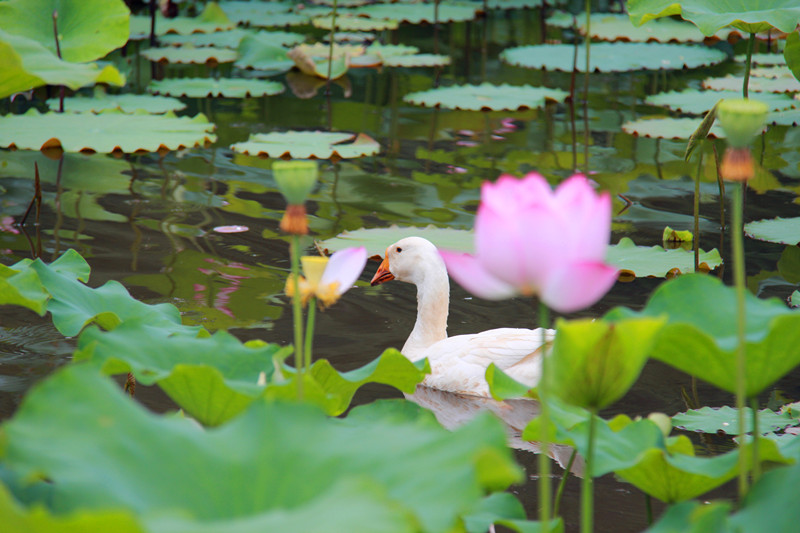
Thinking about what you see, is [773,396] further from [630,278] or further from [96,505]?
[96,505]

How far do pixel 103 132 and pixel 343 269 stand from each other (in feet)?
14.1

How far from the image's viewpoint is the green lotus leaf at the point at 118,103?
6738 mm

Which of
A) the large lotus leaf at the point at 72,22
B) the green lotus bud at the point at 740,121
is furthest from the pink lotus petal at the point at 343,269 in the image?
the large lotus leaf at the point at 72,22

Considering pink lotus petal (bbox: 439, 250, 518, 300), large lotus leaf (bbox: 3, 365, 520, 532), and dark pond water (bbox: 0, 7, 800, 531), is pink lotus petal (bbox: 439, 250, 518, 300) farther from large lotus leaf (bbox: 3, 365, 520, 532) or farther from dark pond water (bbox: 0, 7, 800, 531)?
dark pond water (bbox: 0, 7, 800, 531)

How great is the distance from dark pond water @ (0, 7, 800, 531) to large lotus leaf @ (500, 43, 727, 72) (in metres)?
0.26

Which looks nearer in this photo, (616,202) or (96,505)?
(96,505)

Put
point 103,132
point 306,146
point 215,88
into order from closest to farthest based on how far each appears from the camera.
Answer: point 103,132
point 306,146
point 215,88

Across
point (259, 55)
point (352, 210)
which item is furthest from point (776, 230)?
point (259, 55)

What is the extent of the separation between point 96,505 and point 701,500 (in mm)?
1945

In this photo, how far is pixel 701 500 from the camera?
8.54ft

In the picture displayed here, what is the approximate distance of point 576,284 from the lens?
3.79 feet

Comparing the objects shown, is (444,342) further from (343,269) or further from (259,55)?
(259,55)

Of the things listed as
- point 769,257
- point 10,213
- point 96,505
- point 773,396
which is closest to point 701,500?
point 773,396

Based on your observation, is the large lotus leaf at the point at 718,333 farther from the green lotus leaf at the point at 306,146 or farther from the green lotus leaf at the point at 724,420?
the green lotus leaf at the point at 306,146
